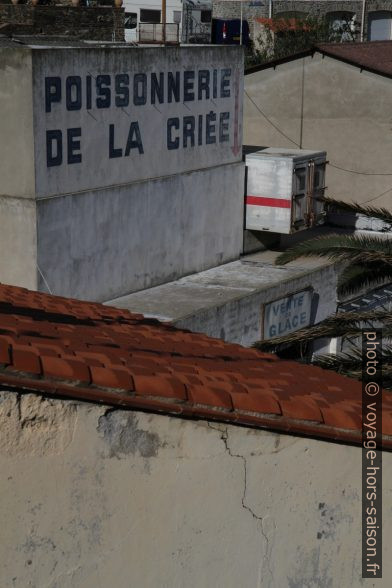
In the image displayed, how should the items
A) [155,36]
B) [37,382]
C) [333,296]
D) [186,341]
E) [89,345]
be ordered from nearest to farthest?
[37,382], [89,345], [186,341], [333,296], [155,36]

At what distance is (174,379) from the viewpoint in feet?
23.7

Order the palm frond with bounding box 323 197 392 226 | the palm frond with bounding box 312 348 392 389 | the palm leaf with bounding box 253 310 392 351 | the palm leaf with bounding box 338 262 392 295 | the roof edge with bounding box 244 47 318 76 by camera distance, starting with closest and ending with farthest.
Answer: the palm frond with bounding box 312 348 392 389 < the palm leaf with bounding box 253 310 392 351 < the palm frond with bounding box 323 197 392 226 < the palm leaf with bounding box 338 262 392 295 < the roof edge with bounding box 244 47 318 76

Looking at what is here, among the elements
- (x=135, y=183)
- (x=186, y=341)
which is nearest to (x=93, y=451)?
(x=186, y=341)

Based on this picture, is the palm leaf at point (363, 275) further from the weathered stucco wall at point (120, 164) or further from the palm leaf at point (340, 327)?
the weathered stucco wall at point (120, 164)

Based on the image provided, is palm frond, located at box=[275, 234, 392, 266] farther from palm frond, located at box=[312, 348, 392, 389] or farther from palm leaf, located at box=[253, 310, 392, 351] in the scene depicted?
palm frond, located at box=[312, 348, 392, 389]

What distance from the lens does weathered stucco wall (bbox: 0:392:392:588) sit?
22.2 ft

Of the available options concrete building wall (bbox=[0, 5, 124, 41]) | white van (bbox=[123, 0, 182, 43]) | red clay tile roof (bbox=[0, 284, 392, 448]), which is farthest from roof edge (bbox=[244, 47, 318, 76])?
white van (bbox=[123, 0, 182, 43])

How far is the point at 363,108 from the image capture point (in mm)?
29938

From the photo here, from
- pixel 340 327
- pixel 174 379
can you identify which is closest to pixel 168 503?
pixel 174 379

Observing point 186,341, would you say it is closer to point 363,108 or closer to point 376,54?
point 363,108

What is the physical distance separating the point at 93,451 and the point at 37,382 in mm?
615

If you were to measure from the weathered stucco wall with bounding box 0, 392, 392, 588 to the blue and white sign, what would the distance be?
49.6 feet

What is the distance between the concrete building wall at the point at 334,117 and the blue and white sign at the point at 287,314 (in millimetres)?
7190

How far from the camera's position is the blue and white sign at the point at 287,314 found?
75.2 ft
